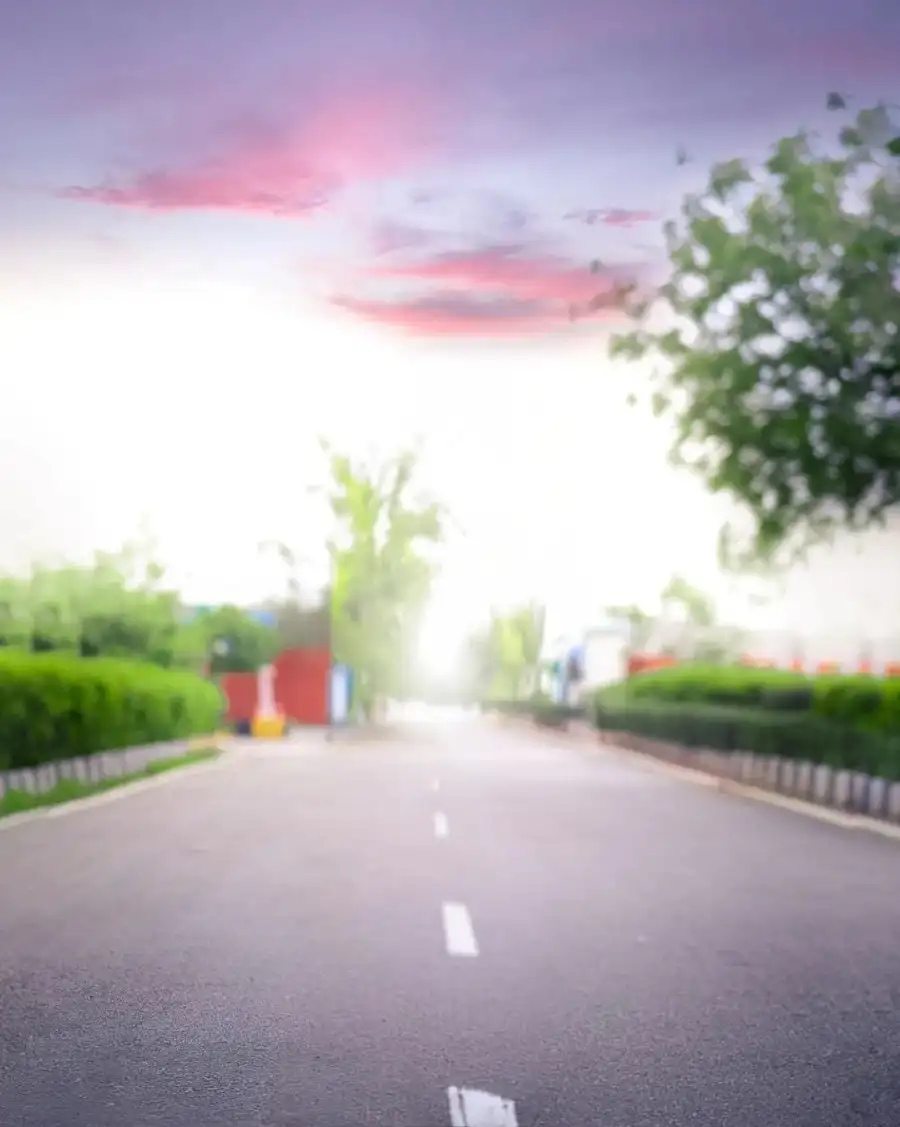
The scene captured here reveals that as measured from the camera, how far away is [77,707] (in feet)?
72.2

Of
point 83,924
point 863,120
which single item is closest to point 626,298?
point 863,120

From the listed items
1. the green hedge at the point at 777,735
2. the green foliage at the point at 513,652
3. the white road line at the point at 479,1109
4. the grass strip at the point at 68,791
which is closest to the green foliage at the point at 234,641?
the green hedge at the point at 777,735

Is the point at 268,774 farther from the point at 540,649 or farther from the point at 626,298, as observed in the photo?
the point at 540,649

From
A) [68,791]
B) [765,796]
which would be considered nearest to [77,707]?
[68,791]

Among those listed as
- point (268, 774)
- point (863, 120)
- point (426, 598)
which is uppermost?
point (863, 120)

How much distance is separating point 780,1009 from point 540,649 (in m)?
88.1

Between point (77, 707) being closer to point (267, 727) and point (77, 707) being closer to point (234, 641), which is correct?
point (267, 727)

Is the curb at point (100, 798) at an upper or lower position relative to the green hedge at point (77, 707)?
lower

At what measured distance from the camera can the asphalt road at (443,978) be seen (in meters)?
5.30

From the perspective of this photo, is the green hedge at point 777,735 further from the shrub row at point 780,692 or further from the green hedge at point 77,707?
the green hedge at point 77,707

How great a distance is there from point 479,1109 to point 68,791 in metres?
16.0

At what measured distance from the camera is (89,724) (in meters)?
22.8

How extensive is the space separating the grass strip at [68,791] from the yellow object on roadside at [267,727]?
959 inches

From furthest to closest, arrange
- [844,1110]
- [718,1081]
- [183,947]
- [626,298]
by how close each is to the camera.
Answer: [626,298] → [183,947] → [718,1081] → [844,1110]
